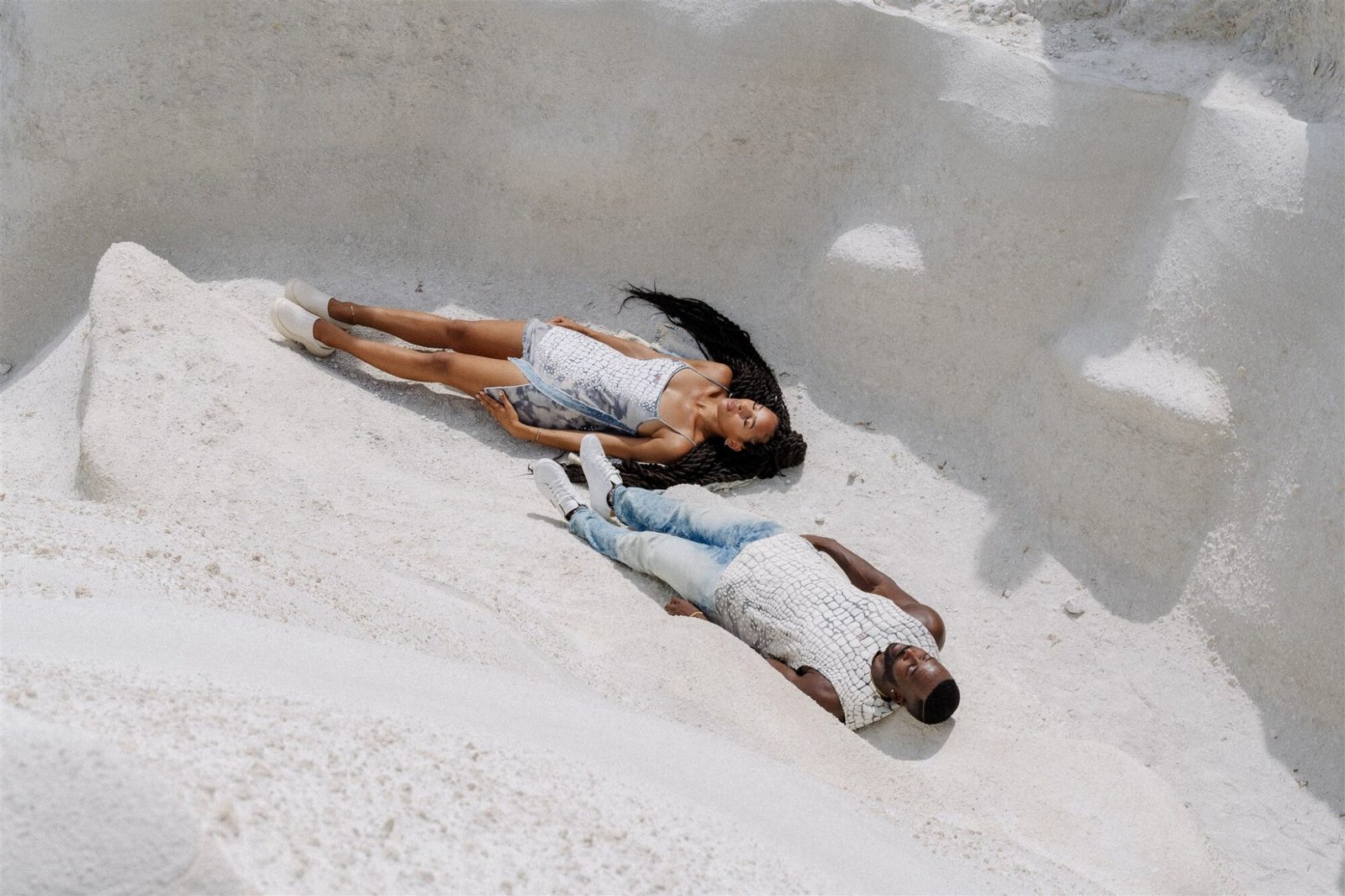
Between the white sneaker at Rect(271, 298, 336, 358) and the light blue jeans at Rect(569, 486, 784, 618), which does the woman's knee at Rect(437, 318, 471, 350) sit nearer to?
the white sneaker at Rect(271, 298, 336, 358)

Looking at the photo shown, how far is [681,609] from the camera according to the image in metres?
3.57

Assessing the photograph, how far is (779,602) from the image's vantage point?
3.44 m

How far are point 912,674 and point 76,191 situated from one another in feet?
13.3

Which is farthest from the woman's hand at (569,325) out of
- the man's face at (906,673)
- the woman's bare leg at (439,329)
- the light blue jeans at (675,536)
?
the man's face at (906,673)

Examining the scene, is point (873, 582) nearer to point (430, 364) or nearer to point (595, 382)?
point (595, 382)

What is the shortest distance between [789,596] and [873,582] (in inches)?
15.0

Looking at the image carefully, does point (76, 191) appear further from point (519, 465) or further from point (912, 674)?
point (912, 674)

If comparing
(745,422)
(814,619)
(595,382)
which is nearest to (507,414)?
(595,382)

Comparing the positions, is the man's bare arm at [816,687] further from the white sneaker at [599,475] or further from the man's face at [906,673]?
the white sneaker at [599,475]

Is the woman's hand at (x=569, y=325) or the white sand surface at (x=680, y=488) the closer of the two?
the white sand surface at (x=680, y=488)

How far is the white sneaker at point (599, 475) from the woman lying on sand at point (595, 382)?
110 millimetres

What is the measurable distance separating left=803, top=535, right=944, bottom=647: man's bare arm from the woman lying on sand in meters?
0.55

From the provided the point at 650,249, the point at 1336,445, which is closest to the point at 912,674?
the point at 1336,445

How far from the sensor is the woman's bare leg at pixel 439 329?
14.9 ft
